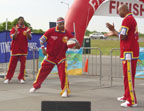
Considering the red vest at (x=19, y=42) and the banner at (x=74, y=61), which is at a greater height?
the red vest at (x=19, y=42)

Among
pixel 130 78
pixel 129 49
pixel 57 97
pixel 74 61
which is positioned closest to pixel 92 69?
pixel 74 61

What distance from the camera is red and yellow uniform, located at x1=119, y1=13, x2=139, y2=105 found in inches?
246

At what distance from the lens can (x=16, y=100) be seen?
265 inches

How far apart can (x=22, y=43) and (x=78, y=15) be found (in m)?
7.92

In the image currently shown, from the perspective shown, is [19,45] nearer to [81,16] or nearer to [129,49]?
[129,49]

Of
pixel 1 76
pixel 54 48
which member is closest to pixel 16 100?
pixel 54 48

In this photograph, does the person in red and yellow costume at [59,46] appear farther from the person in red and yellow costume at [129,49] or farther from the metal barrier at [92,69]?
the metal barrier at [92,69]

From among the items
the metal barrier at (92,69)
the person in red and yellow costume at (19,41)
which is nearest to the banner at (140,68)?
the metal barrier at (92,69)

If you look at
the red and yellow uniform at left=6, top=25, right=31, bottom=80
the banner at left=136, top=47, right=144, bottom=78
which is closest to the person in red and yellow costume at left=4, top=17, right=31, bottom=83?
the red and yellow uniform at left=6, top=25, right=31, bottom=80

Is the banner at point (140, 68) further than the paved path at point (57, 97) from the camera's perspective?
Yes

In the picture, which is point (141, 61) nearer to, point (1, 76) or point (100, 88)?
point (100, 88)

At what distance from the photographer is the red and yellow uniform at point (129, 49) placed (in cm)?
625

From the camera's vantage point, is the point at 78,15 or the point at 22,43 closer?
the point at 22,43

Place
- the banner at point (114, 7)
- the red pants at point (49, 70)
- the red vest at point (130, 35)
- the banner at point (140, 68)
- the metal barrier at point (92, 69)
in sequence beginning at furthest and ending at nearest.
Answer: the banner at point (114, 7)
the banner at point (140, 68)
the metal barrier at point (92, 69)
the red pants at point (49, 70)
the red vest at point (130, 35)
